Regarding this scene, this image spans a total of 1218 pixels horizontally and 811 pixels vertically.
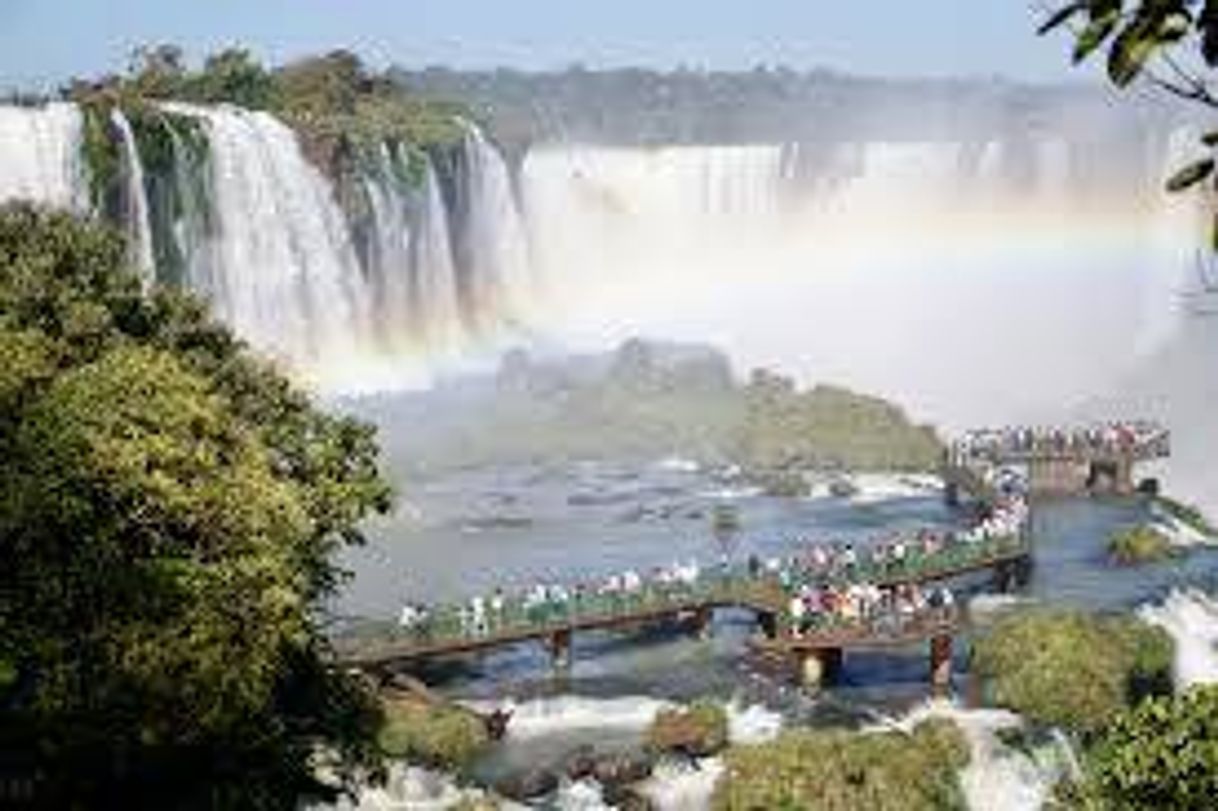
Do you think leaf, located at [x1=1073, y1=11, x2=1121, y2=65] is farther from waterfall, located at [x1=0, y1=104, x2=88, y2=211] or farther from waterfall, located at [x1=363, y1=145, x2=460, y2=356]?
waterfall, located at [x1=363, y1=145, x2=460, y2=356]

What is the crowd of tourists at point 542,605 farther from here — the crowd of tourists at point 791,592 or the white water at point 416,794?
the white water at point 416,794

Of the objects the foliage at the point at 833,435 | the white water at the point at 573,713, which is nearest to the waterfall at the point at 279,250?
the foliage at the point at 833,435

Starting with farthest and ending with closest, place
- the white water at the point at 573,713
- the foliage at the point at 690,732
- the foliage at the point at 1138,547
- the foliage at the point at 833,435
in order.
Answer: the foliage at the point at 833,435, the foliage at the point at 1138,547, the white water at the point at 573,713, the foliage at the point at 690,732

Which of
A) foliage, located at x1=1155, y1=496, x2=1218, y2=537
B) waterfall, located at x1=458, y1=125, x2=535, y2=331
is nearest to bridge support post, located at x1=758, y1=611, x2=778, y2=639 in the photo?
foliage, located at x1=1155, y1=496, x2=1218, y2=537

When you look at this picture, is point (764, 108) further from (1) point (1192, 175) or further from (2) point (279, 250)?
(1) point (1192, 175)

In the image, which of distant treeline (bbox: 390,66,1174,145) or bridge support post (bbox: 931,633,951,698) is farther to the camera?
distant treeline (bbox: 390,66,1174,145)

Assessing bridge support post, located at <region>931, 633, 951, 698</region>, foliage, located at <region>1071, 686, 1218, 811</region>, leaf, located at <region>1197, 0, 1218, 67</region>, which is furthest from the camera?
bridge support post, located at <region>931, 633, 951, 698</region>

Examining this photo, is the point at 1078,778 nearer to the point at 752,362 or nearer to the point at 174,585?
the point at 174,585
